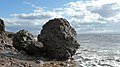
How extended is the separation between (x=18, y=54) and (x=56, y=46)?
483 cm

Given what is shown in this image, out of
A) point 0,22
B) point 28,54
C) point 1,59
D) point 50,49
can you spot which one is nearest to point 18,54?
point 28,54

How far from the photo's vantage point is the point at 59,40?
113ft

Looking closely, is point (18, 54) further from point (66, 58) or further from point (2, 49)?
point (66, 58)

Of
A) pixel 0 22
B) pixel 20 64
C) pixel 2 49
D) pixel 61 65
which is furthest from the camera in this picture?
pixel 0 22

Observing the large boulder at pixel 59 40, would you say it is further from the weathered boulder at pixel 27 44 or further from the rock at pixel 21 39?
the rock at pixel 21 39

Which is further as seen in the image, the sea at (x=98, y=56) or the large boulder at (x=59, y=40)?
the large boulder at (x=59, y=40)

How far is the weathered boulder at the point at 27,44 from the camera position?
35000 mm

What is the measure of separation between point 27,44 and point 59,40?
14.5 ft

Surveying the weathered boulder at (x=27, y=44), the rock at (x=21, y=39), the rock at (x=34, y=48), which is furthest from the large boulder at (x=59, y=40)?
the rock at (x=21, y=39)

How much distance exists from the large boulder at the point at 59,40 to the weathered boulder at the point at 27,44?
901 millimetres

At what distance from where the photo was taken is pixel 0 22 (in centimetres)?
4944

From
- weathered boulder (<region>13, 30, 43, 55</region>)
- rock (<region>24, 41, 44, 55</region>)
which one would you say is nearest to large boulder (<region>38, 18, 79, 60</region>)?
rock (<region>24, 41, 44, 55</region>)

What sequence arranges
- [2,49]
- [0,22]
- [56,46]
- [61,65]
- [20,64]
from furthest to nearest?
[0,22] < [2,49] < [56,46] < [61,65] < [20,64]

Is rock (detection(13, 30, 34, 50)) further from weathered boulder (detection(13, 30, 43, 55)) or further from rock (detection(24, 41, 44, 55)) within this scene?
rock (detection(24, 41, 44, 55))
